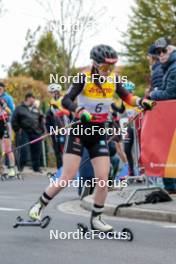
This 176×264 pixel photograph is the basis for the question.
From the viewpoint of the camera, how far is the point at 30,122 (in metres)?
19.8

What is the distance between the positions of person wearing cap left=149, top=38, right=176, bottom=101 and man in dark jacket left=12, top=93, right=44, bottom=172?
7.74 meters

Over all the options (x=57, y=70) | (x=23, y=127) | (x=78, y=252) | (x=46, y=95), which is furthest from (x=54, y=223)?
(x=57, y=70)

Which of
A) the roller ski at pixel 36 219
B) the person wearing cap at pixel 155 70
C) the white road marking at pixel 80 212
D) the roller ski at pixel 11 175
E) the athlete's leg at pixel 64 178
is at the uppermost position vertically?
the person wearing cap at pixel 155 70

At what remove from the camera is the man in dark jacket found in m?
19.6

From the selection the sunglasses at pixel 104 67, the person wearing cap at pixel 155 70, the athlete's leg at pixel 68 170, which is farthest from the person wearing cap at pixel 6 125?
the sunglasses at pixel 104 67

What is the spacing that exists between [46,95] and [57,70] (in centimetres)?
1449

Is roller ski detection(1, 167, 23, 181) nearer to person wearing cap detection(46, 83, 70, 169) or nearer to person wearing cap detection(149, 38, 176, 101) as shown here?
person wearing cap detection(46, 83, 70, 169)

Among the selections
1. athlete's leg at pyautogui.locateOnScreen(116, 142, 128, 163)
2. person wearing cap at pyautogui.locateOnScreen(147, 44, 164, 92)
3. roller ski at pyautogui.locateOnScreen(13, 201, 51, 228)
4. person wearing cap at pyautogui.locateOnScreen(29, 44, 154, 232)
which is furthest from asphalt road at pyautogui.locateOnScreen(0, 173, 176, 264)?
athlete's leg at pyautogui.locateOnScreen(116, 142, 128, 163)

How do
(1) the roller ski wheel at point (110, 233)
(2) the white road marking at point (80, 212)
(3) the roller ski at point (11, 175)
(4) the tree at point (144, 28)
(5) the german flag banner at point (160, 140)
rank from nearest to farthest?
(1) the roller ski wheel at point (110, 233)
(2) the white road marking at point (80, 212)
(5) the german flag banner at point (160, 140)
(3) the roller ski at point (11, 175)
(4) the tree at point (144, 28)

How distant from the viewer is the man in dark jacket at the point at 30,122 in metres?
19.6

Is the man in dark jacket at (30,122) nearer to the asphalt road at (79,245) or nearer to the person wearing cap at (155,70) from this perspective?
the person wearing cap at (155,70)

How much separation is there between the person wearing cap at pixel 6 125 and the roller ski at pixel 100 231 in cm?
925

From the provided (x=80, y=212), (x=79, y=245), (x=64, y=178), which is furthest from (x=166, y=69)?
(x=79, y=245)

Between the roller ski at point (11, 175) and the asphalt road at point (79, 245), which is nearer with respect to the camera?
the asphalt road at point (79, 245)
